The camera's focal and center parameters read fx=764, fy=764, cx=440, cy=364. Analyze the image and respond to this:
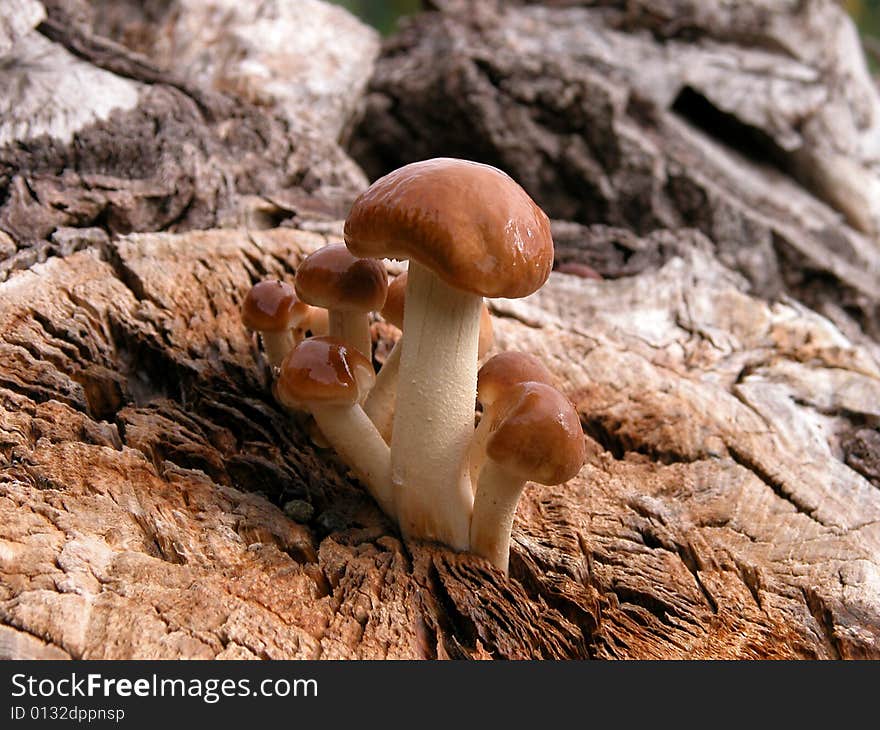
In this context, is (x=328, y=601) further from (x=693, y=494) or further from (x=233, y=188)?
(x=233, y=188)

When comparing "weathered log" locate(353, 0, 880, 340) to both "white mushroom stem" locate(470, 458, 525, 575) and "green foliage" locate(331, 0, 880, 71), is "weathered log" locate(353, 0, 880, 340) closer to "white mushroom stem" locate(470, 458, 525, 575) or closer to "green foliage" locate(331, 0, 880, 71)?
"white mushroom stem" locate(470, 458, 525, 575)

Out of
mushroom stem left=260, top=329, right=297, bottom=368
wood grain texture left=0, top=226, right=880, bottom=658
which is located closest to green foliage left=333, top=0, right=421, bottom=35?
wood grain texture left=0, top=226, right=880, bottom=658

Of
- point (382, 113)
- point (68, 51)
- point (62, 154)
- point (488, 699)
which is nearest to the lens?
point (488, 699)

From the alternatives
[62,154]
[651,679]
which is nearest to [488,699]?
[651,679]

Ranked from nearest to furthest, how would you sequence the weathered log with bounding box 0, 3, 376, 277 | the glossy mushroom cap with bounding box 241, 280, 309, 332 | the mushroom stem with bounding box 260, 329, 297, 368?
1. the glossy mushroom cap with bounding box 241, 280, 309, 332
2. the mushroom stem with bounding box 260, 329, 297, 368
3. the weathered log with bounding box 0, 3, 376, 277

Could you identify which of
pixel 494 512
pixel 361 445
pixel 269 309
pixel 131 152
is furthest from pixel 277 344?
pixel 131 152

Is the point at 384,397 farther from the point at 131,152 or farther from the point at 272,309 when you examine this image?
the point at 131,152

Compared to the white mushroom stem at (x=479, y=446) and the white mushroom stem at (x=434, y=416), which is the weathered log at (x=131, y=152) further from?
the white mushroom stem at (x=479, y=446)
